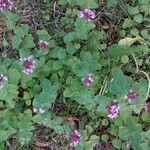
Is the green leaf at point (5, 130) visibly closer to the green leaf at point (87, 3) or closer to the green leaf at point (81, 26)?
the green leaf at point (81, 26)

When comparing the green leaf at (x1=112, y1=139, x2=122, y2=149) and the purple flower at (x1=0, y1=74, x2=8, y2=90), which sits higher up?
the purple flower at (x1=0, y1=74, x2=8, y2=90)

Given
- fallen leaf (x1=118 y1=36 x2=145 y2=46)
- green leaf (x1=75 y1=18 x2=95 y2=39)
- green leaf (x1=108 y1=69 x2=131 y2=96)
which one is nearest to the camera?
green leaf (x1=108 y1=69 x2=131 y2=96)

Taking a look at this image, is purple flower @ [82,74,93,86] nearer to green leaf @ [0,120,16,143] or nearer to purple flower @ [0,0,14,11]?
green leaf @ [0,120,16,143]

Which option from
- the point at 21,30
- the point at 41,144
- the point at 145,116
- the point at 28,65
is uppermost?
the point at 21,30

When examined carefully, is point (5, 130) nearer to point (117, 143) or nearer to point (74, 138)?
point (74, 138)

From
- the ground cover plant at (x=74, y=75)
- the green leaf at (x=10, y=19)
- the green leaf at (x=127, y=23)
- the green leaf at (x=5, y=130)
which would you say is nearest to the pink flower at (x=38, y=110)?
the ground cover plant at (x=74, y=75)

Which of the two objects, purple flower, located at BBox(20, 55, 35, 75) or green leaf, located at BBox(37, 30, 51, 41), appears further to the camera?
green leaf, located at BBox(37, 30, 51, 41)

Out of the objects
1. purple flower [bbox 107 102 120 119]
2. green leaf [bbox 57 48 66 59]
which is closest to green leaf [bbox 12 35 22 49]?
green leaf [bbox 57 48 66 59]

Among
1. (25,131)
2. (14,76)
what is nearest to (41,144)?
(25,131)
